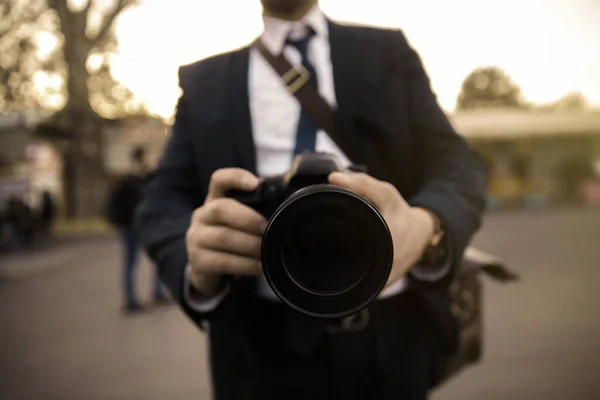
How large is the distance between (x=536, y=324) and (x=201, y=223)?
12.5ft

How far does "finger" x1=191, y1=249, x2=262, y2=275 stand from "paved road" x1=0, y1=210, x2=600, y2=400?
81 cm

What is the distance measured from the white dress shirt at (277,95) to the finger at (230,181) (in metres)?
0.11

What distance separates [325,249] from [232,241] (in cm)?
13

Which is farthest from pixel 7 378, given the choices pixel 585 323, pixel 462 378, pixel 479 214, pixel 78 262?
pixel 78 262

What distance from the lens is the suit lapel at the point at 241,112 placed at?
90 centimetres

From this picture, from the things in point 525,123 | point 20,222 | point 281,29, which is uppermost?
point 281,29

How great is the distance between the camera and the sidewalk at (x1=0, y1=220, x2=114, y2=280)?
27.6 feet

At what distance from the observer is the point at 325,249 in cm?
69

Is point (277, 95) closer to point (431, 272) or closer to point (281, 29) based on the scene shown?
point (281, 29)

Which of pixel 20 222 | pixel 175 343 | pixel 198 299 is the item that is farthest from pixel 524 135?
pixel 20 222

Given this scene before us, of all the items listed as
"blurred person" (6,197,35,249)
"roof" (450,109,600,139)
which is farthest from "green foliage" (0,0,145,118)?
"blurred person" (6,197,35,249)

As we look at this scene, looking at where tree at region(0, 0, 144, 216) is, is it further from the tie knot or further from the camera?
the camera

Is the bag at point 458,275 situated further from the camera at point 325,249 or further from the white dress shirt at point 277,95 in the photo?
the camera at point 325,249

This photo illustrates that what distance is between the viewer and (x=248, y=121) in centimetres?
91
